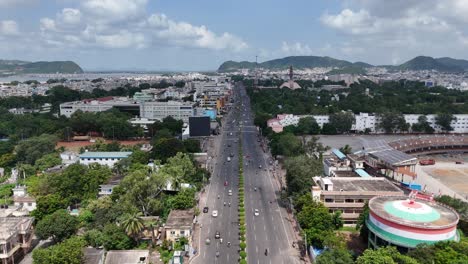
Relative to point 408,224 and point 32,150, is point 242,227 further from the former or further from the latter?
point 32,150

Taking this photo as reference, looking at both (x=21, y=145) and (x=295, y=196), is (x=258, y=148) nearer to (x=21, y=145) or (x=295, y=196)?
(x=295, y=196)

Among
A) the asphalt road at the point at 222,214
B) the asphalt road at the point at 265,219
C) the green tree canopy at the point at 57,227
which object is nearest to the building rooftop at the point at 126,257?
the asphalt road at the point at 222,214

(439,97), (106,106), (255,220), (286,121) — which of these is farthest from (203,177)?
(439,97)

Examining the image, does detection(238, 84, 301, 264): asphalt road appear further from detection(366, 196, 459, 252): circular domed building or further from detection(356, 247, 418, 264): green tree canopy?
detection(356, 247, 418, 264): green tree canopy

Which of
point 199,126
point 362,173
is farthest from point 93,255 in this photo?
point 199,126

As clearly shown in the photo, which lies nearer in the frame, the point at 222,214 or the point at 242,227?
the point at 242,227

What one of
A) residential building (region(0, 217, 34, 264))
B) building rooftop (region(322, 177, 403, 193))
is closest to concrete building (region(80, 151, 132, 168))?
residential building (region(0, 217, 34, 264))
